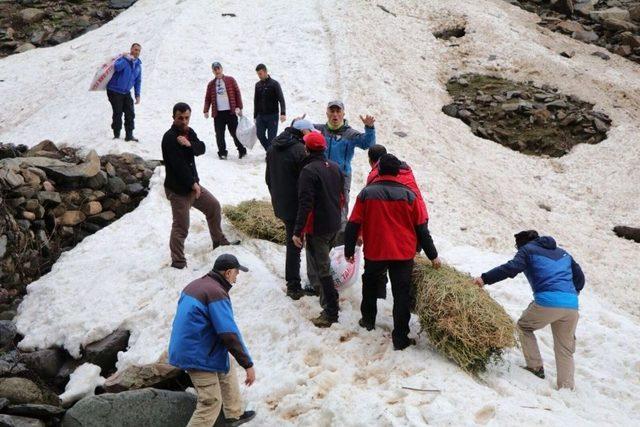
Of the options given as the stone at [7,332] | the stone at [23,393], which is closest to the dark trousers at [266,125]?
the stone at [7,332]

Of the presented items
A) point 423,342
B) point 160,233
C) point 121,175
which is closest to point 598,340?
point 423,342

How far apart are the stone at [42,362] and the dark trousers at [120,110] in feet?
24.2

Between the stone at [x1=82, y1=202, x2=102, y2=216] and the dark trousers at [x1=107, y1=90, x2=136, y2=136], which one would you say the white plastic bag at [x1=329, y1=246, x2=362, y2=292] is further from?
the dark trousers at [x1=107, y1=90, x2=136, y2=136]

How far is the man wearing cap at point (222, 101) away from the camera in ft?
46.8

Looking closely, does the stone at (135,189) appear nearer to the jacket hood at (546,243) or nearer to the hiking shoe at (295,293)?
the hiking shoe at (295,293)

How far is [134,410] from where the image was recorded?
6.27 meters

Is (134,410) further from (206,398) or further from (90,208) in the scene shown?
(90,208)

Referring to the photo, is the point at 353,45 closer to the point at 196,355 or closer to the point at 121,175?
the point at 121,175

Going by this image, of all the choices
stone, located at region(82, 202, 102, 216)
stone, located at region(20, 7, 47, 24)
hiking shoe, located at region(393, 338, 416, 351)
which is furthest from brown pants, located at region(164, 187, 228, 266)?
stone, located at region(20, 7, 47, 24)

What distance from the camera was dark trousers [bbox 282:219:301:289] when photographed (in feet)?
26.4

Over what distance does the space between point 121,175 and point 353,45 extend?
13.5m

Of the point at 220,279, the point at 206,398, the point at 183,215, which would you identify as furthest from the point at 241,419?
the point at 183,215

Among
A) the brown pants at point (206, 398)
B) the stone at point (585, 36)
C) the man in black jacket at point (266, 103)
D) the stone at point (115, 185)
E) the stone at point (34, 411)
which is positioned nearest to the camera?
the brown pants at point (206, 398)

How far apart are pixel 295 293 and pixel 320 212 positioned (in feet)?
4.98
